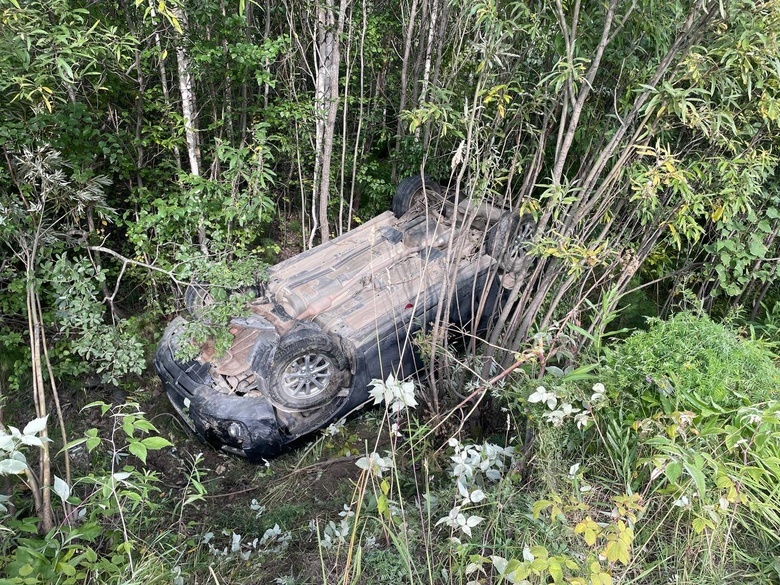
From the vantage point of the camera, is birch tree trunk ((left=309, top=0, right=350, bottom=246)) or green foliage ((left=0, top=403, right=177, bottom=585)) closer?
green foliage ((left=0, top=403, right=177, bottom=585))

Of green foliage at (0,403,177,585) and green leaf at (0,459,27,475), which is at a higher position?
green leaf at (0,459,27,475)

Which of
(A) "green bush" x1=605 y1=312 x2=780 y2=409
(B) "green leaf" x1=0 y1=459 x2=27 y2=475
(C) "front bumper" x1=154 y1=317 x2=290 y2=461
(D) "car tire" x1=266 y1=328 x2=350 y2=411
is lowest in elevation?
(C) "front bumper" x1=154 y1=317 x2=290 y2=461

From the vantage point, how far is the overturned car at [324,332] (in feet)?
11.2

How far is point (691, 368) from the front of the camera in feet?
7.81

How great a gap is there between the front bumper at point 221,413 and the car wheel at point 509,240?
1.93m

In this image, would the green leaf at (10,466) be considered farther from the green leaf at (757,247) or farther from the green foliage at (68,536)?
the green leaf at (757,247)

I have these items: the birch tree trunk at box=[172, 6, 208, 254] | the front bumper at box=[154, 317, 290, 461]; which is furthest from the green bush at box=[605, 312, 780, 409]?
the birch tree trunk at box=[172, 6, 208, 254]

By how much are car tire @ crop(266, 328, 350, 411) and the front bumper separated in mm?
175

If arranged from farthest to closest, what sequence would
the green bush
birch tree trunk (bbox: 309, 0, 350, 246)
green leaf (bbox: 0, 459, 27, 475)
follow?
birch tree trunk (bbox: 309, 0, 350, 246), the green bush, green leaf (bbox: 0, 459, 27, 475)

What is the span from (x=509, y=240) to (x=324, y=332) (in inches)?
57.9

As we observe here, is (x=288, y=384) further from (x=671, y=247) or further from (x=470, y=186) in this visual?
(x=671, y=247)

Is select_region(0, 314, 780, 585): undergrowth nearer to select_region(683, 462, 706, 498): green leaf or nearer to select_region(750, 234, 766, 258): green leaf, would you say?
select_region(683, 462, 706, 498): green leaf

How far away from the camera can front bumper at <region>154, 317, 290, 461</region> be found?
3.44 m

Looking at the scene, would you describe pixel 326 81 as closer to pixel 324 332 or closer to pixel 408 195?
pixel 408 195
